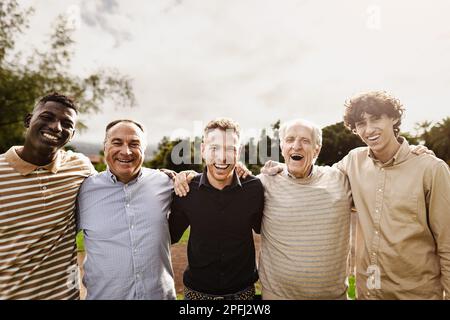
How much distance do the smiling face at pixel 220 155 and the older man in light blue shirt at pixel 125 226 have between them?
0.56 meters

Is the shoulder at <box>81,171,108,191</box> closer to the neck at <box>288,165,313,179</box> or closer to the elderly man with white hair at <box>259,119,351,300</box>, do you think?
the elderly man with white hair at <box>259,119,351,300</box>

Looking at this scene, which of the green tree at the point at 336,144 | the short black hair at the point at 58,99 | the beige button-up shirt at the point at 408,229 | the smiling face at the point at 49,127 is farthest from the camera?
the green tree at the point at 336,144

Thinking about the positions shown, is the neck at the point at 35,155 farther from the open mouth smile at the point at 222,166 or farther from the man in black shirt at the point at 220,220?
the open mouth smile at the point at 222,166

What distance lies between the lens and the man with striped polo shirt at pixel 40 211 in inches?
119

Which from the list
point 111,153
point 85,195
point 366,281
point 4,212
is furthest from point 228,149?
point 4,212

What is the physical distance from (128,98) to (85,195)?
1843cm

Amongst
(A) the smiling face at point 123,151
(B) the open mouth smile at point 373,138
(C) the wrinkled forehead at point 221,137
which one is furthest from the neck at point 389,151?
(A) the smiling face at point 123,151

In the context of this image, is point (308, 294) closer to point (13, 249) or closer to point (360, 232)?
point (360, 232)

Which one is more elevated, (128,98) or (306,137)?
(128,98)

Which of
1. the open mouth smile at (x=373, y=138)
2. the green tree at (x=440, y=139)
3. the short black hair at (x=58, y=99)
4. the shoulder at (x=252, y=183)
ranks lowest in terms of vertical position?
the shoulder at (x=252, y=183)

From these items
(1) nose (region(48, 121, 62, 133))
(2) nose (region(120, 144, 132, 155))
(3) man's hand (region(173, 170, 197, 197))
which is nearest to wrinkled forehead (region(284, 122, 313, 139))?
(3) man's hand (region(173, 170, 197, 197))

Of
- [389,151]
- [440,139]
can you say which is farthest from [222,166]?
[440,139]

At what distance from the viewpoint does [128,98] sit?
818 inches

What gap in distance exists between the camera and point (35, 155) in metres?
3.23
